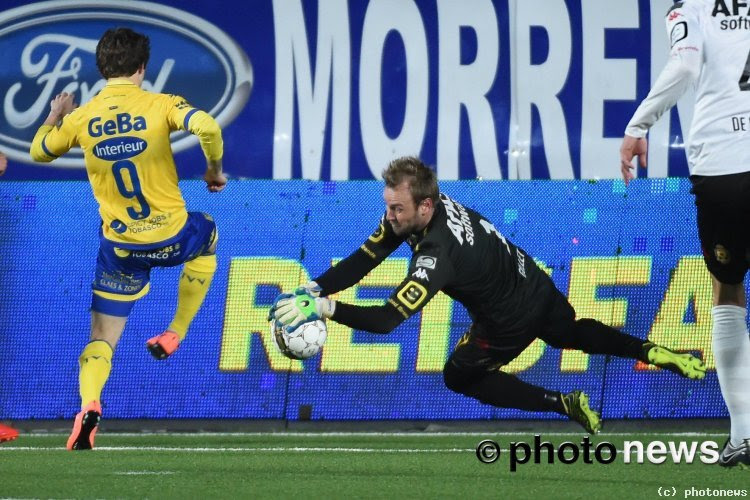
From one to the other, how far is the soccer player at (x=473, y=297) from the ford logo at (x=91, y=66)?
15.3ft

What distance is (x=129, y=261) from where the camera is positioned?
8.60m

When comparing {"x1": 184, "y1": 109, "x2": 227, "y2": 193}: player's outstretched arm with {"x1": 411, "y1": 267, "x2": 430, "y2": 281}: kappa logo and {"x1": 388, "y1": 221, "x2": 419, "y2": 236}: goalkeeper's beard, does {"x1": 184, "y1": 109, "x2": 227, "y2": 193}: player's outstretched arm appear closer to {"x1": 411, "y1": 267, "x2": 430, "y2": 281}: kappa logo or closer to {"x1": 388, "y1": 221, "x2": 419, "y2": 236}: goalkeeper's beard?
{"x1": 388, "y1": 221, "x2": 419, "y2": 236}: goalkeeper's beard

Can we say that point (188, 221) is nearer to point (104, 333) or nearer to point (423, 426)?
point (104, 333)

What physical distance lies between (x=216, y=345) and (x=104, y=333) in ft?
5.06

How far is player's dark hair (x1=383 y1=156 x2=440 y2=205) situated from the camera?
736cm

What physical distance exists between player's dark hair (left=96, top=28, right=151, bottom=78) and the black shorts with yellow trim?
320cm

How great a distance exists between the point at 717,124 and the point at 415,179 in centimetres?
144

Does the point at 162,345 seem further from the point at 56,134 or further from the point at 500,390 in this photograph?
the point at 500,390

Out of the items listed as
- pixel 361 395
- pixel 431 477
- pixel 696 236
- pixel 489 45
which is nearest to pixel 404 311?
pixel 431 477

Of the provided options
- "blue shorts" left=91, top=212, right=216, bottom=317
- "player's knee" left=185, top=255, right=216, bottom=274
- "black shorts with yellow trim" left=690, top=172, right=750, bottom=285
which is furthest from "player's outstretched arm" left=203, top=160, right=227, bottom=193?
"black shorts with yellow trim" left=690, top=172, right=750, bottom=285

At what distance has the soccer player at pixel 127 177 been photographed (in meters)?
8.37

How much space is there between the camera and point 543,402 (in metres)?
8.08

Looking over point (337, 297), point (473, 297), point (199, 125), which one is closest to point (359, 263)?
point (473, 297)
